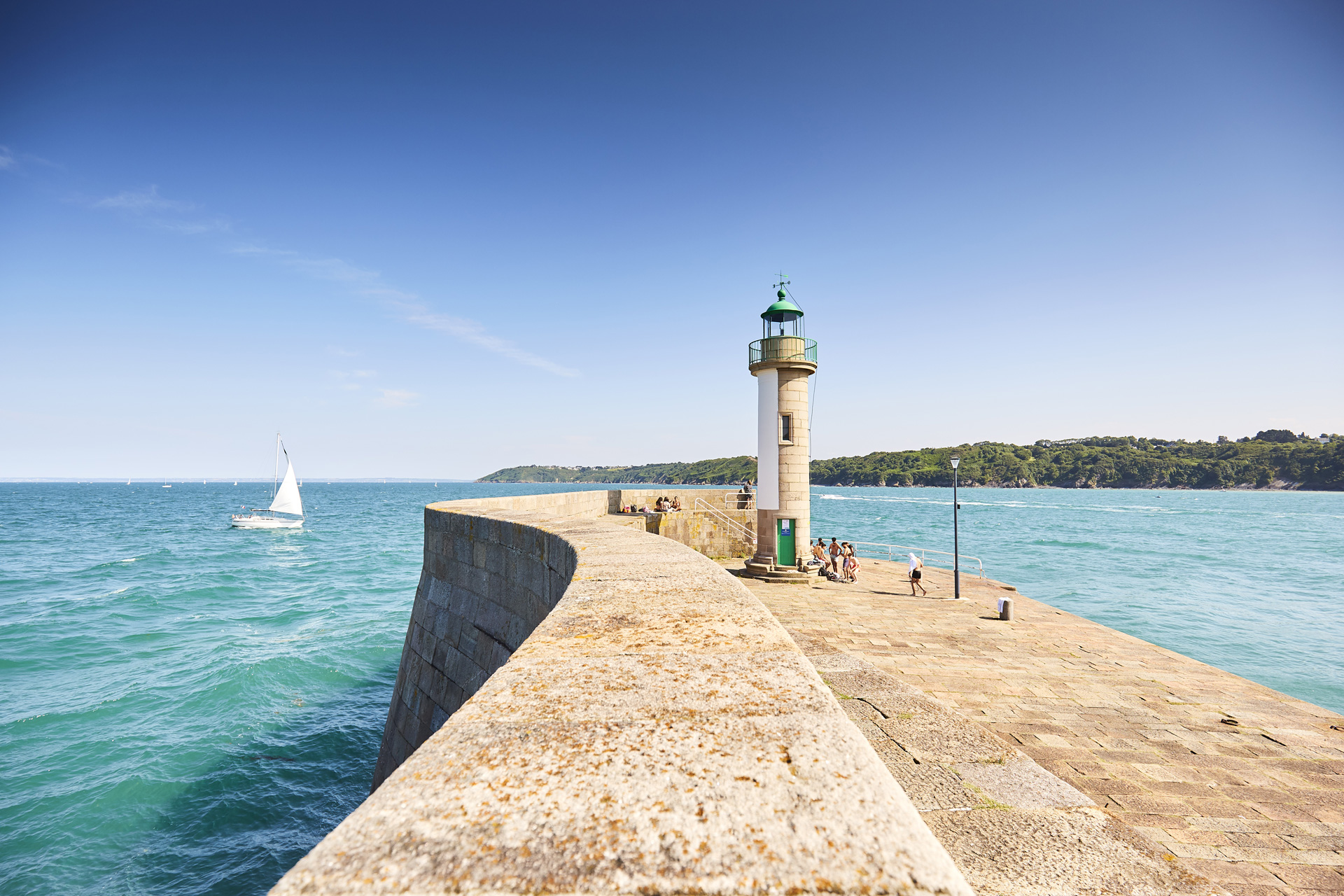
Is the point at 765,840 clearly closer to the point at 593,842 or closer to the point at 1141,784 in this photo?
the point at 593,842

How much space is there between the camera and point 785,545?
52.7ft

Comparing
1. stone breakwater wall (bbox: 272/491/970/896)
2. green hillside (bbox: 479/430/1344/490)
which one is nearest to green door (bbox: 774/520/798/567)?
stone breakwater wall (bbox: 272/491/970/896)

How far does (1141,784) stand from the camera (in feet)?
17.9

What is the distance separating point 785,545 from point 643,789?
15093 millimetres

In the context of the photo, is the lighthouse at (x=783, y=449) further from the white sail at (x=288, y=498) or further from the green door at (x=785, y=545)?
the white sail at (x=288, y=498)

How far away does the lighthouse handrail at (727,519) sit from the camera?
20.2 meters

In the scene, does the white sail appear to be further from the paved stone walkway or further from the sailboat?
the paved stone walkway

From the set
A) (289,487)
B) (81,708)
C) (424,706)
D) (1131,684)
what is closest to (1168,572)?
(1131,684)

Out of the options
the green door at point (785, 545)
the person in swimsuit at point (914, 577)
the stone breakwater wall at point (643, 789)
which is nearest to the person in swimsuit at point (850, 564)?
the green door at point (785, 545)

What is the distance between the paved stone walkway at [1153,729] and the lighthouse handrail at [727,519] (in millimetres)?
7961

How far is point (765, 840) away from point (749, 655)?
4.13 ft

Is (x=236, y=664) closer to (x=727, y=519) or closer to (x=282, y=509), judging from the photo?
(x=727, y=519)

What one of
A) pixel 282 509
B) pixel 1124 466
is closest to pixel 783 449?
pixel 282 509

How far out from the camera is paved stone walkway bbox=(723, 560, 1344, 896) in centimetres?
461
